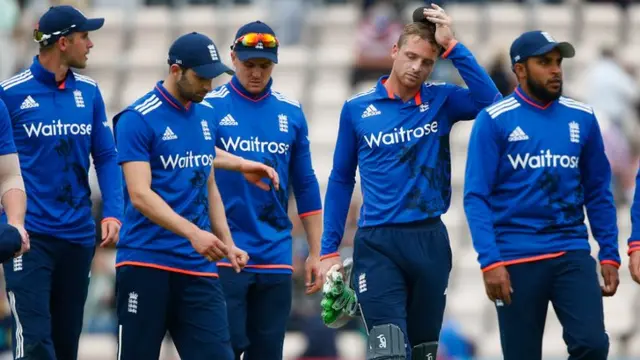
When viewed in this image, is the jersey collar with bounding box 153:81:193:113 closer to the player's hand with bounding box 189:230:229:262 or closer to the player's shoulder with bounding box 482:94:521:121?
the player's hand with bounding box 189:230:229:262

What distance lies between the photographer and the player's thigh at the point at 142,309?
31.7ft

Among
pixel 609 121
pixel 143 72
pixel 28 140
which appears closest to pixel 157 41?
pixel 143 72

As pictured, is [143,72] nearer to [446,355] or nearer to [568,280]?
[446,355]

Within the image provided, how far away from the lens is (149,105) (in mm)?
9719

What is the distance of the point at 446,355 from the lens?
15.9 metres

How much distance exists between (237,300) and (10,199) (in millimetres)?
1919

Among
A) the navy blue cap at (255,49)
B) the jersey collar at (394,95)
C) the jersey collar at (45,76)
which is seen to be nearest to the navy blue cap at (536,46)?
the jersey collar at (394,95)

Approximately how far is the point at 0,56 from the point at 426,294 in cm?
1035

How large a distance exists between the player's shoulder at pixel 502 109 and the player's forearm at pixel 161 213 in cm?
191

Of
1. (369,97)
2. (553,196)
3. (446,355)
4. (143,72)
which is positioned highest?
(143,72)

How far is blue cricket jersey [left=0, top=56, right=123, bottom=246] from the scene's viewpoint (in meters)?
10.5

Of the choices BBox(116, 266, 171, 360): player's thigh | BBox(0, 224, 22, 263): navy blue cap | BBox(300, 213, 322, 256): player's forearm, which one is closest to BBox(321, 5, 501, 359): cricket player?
BBox(300, 213, 322, 256): player's forearm

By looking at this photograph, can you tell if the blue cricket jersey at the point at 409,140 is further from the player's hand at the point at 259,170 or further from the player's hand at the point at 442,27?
the player's hand at the point at 259,170

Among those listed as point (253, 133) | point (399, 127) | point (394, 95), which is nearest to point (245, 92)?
point (253, 133)
